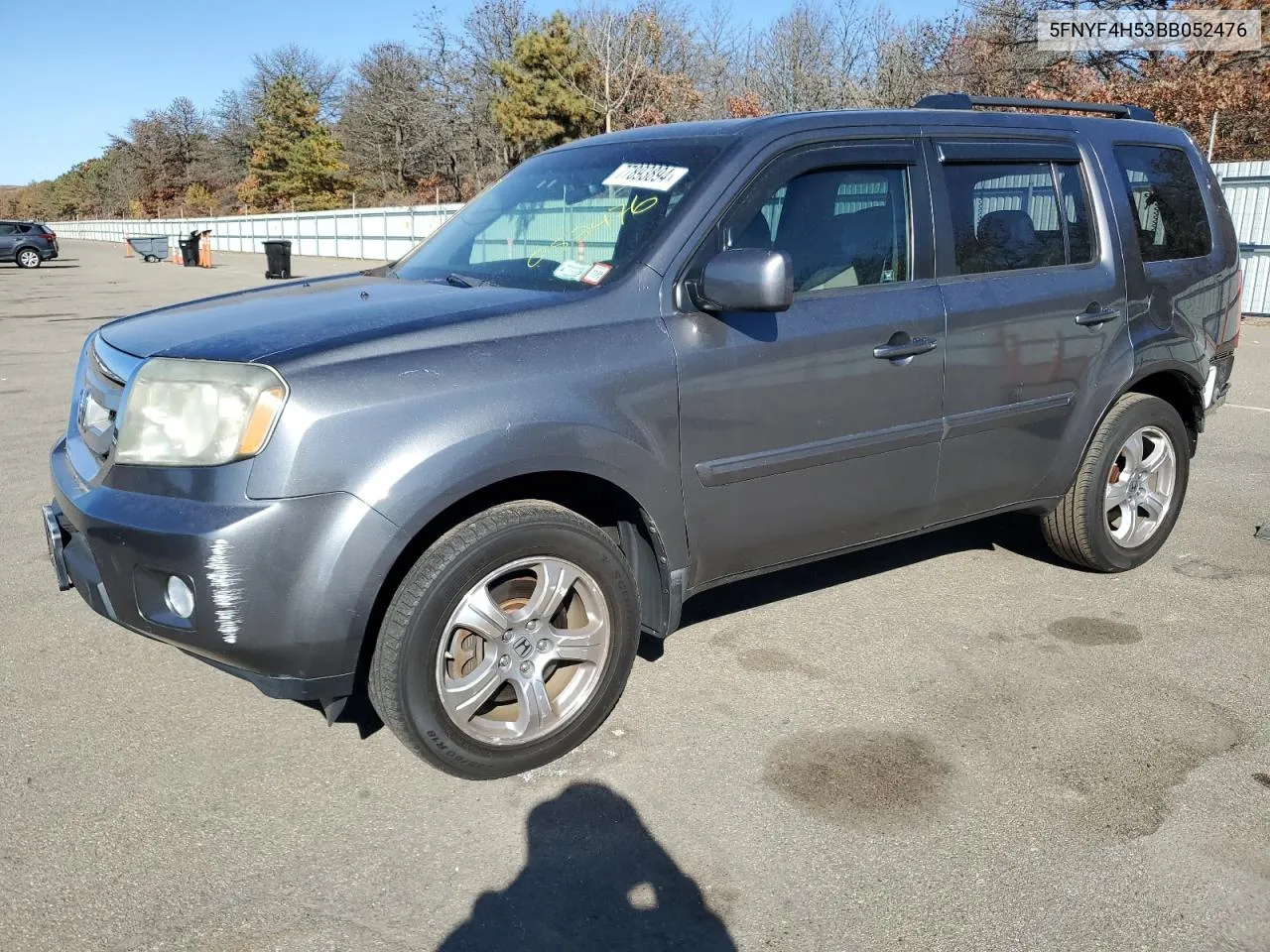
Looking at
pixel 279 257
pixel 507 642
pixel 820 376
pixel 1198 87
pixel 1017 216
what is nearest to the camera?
pixel 507 642

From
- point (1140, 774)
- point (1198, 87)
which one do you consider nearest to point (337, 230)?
point (1198, 87)

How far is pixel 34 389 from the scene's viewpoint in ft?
32.1

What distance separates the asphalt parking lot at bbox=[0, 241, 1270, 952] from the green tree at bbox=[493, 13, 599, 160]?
42.8 meters

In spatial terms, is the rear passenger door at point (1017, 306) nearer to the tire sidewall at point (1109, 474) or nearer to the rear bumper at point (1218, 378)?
the tire sidewall at point (1109, 474)

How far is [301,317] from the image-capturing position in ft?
10.4

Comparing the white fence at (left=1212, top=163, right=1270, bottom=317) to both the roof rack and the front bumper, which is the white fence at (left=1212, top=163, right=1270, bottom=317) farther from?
the front bumper

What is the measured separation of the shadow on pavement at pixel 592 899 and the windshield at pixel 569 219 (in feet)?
5.27

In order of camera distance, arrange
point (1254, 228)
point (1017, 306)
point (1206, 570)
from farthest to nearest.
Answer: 1. point (1254, 228)
2. point (1206, 570)
3. point (1017, 306)

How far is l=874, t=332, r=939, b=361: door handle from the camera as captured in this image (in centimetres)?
365

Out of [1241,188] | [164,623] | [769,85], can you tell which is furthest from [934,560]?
[769,85]

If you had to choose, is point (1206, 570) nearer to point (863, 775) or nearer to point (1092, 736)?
point (1092, 736)

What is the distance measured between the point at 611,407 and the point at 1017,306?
1.83 meters

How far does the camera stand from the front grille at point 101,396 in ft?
10.1

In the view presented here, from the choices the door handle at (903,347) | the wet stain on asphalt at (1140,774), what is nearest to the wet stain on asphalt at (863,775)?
the wet stain on asphalt at (1140,774)
